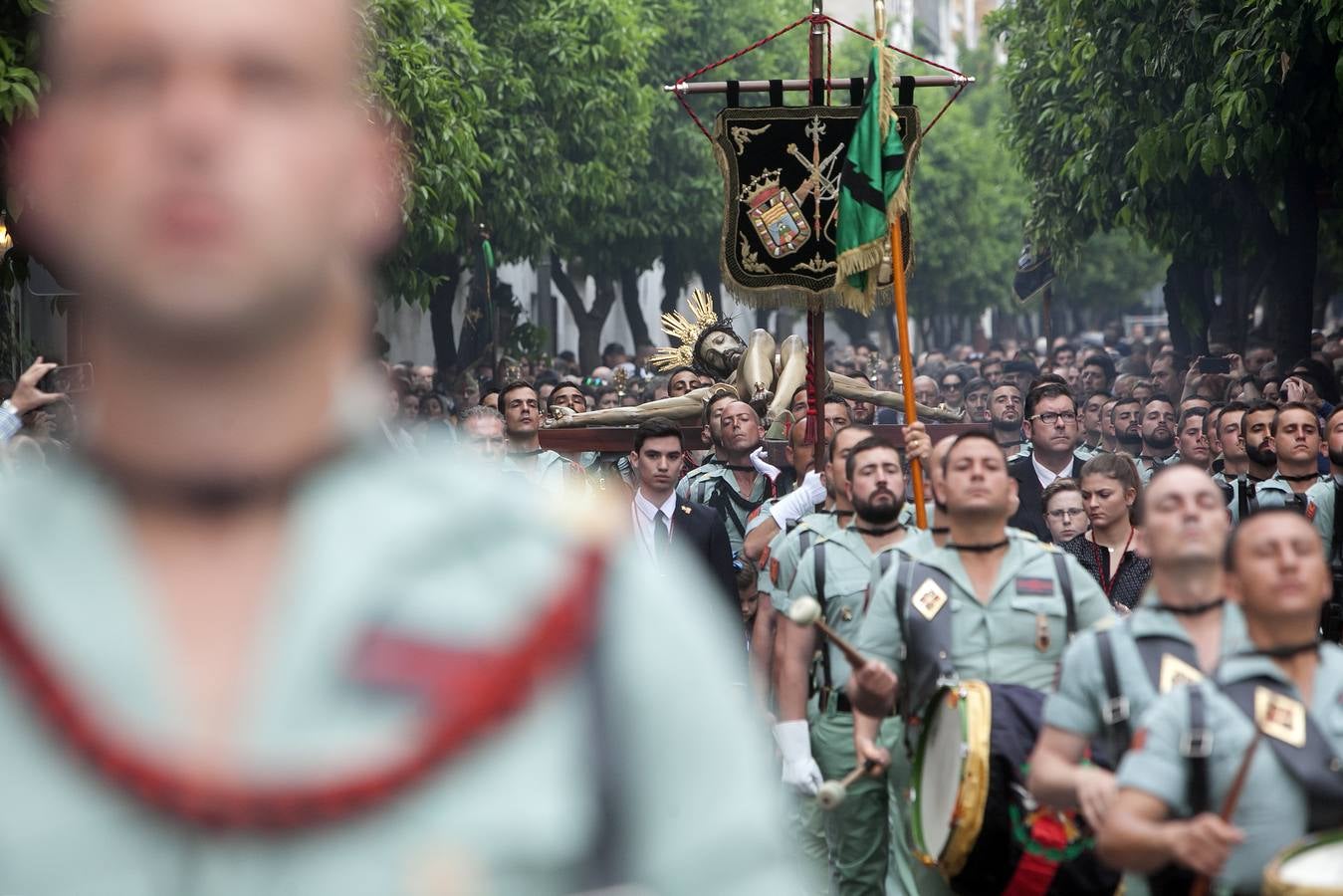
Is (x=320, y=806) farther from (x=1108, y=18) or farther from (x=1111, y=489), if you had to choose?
(x=1108, y=18)

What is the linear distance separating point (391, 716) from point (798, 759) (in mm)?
6725

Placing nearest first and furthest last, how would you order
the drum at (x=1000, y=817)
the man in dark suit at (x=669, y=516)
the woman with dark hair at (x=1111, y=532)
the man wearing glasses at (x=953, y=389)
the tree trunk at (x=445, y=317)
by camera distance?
the drum at (x=1000, y=817)
the woman with dark hair at (x=1111, y=532)
the man in dark suit at (x=669, y=516)
the man wearing glasses at (x=953, y=389)
the tree trunk at (x=445, y=317)

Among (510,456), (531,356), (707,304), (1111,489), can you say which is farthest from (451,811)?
(531,356)

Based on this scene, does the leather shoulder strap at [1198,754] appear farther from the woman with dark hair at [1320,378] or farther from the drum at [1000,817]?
the woman with dark hair at [1320,378]

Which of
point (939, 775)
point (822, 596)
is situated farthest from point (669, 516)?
point (939, 775)

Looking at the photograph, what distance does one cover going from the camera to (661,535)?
414 inches

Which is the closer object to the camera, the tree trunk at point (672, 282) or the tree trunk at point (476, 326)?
the tree trunk at point (476, 326)

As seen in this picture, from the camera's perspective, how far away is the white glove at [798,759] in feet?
26.2

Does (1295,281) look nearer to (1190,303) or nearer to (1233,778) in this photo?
(1190,303)

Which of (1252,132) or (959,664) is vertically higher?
(1252,132)

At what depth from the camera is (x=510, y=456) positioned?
12453mm

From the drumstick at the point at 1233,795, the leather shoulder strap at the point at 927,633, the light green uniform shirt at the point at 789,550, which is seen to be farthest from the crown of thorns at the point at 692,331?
the drumstick at the point at 1233,795

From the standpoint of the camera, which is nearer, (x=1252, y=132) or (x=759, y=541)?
(x=759, y=541)

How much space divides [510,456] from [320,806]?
1108 cm
